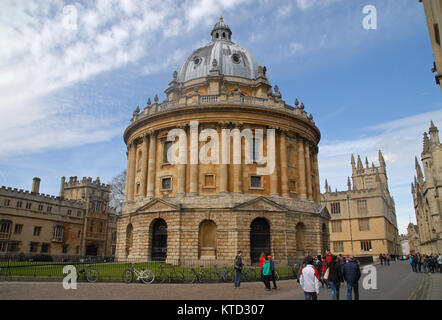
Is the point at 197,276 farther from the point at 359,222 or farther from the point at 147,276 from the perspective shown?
the point at 359,222

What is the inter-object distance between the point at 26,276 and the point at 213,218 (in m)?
15.4

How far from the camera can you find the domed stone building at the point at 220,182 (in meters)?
30.8

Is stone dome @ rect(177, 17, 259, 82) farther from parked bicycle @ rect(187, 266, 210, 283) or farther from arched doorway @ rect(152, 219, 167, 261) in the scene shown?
parked bicycle @ rect(187, 266, 210, 283)

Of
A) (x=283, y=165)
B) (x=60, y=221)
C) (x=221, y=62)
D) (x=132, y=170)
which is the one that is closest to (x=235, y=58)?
(x=221, y=62)

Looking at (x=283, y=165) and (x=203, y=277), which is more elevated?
(x=283, y=165)

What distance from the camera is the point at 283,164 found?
34719 millimetres

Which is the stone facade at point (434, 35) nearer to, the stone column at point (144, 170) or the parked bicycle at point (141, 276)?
the parked bicycle at point (141, 276)

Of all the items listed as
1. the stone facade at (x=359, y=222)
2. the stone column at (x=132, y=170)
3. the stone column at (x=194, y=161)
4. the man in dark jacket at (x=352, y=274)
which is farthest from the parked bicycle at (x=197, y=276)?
the stone facade at (x=359, y=222)

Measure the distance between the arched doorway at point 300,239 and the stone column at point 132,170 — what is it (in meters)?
18.4

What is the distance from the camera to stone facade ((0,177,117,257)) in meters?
49.9

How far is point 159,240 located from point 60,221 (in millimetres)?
33192

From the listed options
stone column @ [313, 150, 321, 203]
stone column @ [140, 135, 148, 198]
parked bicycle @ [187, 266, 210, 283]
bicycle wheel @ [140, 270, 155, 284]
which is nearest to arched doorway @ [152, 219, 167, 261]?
stone column @ [140, 135, 148, 198]

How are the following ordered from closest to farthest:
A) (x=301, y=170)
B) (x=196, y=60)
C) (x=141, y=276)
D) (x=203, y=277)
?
(x=141, y=276) < (x=203, y=277) < (x=301, y=170) < (x=196, y=60)
